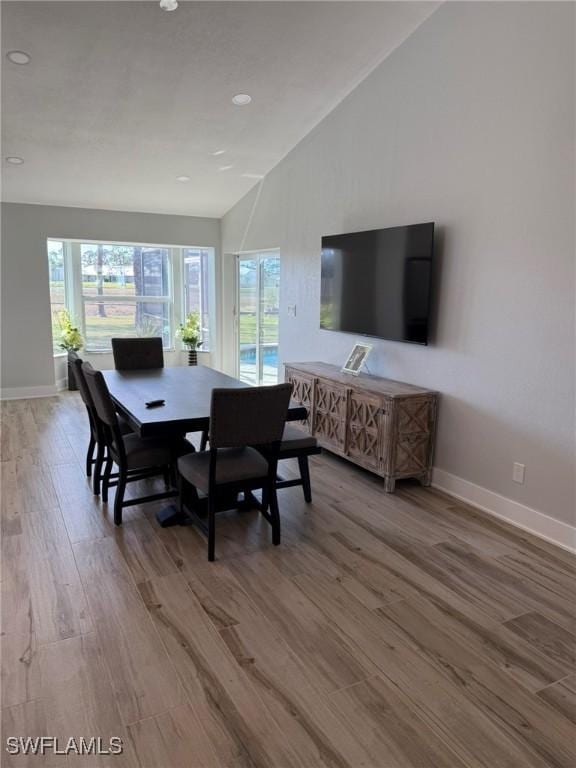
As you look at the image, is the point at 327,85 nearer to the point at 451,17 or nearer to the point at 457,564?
the point at 451,17

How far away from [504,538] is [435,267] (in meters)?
1.87

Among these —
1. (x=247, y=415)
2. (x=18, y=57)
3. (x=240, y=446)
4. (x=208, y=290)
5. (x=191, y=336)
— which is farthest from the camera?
(x=208, y=290)

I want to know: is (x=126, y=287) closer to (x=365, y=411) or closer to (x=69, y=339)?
(x=69, y=339)

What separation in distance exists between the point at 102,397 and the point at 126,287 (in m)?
5.15

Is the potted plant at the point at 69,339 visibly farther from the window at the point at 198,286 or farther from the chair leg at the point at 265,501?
the chair leg at the point at 265,501

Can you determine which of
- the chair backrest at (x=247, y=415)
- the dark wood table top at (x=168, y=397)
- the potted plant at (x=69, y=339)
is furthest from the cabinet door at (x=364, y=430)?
the potted plant at (x=69, y=339)

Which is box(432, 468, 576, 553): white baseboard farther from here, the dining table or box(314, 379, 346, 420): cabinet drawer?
the dining table

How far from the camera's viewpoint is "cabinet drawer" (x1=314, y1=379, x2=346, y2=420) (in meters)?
4.14

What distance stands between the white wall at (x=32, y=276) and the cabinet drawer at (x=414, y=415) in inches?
196

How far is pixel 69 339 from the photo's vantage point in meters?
6.99

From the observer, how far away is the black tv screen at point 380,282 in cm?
375

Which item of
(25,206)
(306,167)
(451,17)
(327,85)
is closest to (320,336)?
(306,167)

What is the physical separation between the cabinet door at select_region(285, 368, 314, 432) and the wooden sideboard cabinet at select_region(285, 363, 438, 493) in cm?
22

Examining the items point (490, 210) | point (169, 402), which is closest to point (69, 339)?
point (169, 402)
